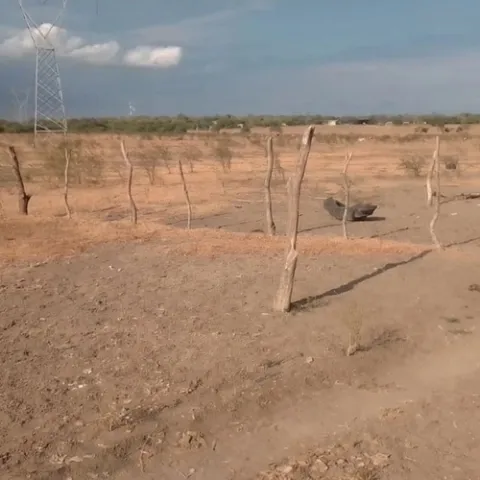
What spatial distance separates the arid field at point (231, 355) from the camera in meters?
5.42

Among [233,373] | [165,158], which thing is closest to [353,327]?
[233,373]

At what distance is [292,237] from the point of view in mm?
8688

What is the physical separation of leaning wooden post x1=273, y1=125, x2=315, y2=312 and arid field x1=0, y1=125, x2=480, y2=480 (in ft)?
0.89

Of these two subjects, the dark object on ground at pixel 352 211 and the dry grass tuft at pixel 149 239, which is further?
the dark object on ground at pixel 352 211

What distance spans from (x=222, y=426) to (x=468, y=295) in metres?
5.13

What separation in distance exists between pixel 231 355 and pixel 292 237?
199cm

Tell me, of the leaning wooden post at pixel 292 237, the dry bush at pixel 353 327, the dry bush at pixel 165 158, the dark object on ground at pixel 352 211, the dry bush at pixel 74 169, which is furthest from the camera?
the dry bush at pixel 165 158

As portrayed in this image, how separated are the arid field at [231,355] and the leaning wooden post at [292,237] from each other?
0.89 feet

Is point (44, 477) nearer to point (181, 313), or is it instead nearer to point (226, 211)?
point (181, 313)

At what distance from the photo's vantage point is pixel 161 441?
554 centimetres

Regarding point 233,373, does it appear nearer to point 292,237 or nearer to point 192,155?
point 292,237

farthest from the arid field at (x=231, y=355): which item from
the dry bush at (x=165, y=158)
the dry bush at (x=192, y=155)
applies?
the dry bush at (x=192, y=155)

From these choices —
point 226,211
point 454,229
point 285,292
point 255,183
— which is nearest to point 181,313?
point 285,292

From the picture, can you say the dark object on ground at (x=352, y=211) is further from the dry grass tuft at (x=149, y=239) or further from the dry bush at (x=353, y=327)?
the dry bush at (x=353, y=327)
